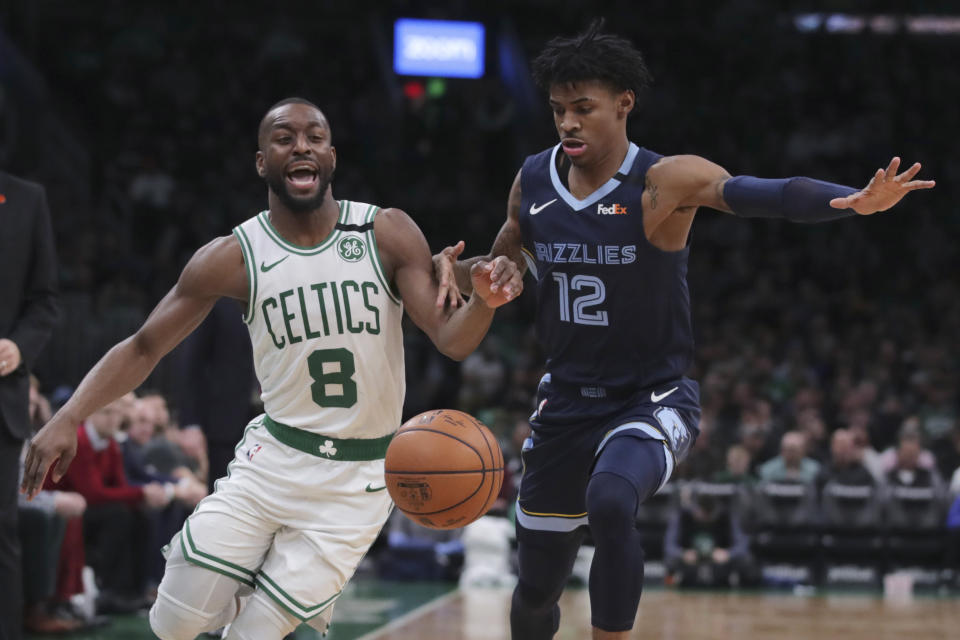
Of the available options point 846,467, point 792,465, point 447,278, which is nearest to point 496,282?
point 447,278

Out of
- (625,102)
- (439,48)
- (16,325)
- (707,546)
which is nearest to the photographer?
(625,102)

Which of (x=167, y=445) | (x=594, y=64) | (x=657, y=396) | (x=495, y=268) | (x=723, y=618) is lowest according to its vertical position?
(x=723, y=618)

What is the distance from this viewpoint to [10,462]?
17.2ft

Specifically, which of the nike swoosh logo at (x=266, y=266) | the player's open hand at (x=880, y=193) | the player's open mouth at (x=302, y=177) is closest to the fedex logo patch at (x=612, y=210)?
the player's open hand at (x=880, y=193)

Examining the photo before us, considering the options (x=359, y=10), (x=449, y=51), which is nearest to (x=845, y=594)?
(x=449, y=51)

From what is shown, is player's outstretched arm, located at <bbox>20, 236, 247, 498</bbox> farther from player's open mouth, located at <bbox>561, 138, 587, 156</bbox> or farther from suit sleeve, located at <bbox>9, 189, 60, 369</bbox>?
player's open mouth, located at <bbox>561, 138, 587, 156</bbox>

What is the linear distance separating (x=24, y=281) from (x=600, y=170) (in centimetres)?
250

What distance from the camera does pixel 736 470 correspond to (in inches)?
467

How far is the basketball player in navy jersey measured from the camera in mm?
4812

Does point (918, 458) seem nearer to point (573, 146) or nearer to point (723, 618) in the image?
point (723, 618)

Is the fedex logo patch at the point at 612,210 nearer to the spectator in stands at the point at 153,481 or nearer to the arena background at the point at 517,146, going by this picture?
the spectator in stands at the point at 153,481

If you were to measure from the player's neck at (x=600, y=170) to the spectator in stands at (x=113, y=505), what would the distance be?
4.96 metres

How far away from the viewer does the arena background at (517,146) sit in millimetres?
14914

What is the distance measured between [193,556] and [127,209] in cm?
1341
